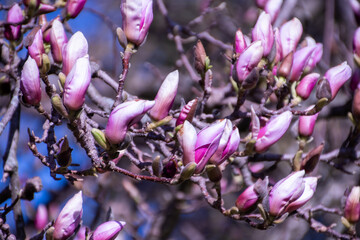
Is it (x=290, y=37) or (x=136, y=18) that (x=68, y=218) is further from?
(x=290, y=37)

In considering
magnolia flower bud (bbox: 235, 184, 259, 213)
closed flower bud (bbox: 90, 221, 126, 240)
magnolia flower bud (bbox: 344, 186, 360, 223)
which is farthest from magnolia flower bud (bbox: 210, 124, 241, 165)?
magnolia flower bud (bbox: 344, 186, 360, 223)

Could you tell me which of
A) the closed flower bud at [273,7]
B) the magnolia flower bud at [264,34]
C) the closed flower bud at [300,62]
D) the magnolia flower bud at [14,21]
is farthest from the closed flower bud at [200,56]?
the magnolia flower bud at [14,21]

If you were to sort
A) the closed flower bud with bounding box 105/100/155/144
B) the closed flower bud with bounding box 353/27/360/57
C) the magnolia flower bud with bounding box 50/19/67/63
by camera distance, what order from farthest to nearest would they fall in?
the closed flower bud with bounding box 353/27/360/57
the magnolia flower bud with bounding box 50/19/67/63
the closed flower bud with bounding box 105/100/155/144

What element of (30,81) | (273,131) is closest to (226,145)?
(273,131)

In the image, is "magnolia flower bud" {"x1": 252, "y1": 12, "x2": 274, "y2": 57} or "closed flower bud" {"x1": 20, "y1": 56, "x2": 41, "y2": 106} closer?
"closed flower bud" {"x1": 20, "y1": 56, "x2": 41, "y2": 106}

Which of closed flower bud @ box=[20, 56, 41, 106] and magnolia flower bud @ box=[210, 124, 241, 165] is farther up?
closed flower bud @ box=[20, 56, 41, 106]

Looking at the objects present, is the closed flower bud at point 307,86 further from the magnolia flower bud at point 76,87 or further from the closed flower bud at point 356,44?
the magnolia flower bud at point 76,87

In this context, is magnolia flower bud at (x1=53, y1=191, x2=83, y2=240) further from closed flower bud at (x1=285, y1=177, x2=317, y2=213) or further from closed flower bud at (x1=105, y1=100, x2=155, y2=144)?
closed flower bud at (x1=285, y1=177, x2=317, y2=213)
